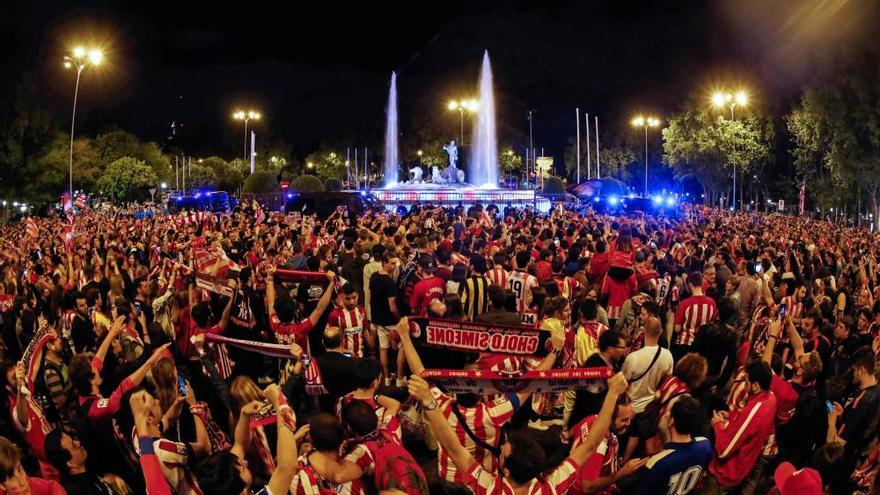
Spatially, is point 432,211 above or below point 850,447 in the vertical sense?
above

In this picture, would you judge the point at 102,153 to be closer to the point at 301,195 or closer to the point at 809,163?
the point at 301,195

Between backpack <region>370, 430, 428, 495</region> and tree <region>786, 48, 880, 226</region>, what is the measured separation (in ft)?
127

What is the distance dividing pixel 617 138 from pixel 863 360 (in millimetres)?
80070

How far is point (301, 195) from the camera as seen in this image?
43.8m

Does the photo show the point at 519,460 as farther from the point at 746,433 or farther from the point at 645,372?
the point at 645,372

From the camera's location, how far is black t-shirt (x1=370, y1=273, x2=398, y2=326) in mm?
9703

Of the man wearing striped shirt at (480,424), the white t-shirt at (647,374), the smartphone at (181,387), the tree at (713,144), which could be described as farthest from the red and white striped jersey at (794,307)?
the tree at (713,144)

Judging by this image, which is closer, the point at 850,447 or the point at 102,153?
the point at 850,447

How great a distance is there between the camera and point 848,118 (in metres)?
38.4

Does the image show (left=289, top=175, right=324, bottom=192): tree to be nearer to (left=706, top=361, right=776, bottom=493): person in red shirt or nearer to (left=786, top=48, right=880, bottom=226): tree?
(left=786, top=48, right=880, bottom=226): tree

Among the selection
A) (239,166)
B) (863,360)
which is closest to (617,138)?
(239,166)

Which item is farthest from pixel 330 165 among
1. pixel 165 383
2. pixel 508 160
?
pixel 165 383

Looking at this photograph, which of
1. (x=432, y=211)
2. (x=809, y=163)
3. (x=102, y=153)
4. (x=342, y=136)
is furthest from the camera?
(x=342, y=136)

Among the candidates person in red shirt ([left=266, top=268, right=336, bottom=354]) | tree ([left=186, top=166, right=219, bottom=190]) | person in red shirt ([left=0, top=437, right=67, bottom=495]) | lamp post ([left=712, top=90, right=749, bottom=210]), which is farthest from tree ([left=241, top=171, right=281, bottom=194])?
person in red shirt ([left=0, top=437, right=67, bottom=495])
